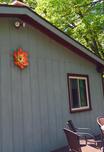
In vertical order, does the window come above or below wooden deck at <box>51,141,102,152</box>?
above

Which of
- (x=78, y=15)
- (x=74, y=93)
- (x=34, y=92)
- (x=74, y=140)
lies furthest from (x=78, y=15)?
(x=74, y=140)

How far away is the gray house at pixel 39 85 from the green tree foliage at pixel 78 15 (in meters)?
6.09

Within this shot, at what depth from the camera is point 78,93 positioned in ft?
33.9

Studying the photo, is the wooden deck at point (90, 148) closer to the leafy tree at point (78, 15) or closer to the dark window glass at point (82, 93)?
the dark window glass at point (82, 93)

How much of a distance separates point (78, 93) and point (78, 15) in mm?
9151

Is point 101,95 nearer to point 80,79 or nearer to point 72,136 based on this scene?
point 80,79

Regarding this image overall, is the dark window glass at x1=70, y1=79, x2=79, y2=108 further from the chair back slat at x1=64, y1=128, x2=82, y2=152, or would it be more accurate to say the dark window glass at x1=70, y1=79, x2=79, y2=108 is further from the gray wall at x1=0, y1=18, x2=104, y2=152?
the chair back slat at x1=64, y1=128, x2=82, y2=152

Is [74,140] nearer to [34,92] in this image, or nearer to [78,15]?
[34,92]

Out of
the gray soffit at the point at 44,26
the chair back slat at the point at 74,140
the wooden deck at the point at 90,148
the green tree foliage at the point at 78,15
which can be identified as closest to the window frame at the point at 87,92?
the gray soffit at the point at 44,26

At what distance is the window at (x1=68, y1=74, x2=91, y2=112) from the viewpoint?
10.0 m

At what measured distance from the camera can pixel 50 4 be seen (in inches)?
667

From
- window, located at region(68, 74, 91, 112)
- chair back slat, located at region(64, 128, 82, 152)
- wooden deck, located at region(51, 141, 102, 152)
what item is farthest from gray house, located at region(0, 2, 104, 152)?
chair back slat, located at region(64, 128, 82, 152)

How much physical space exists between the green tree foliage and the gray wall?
667 cm

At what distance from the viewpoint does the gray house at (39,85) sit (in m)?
7.55
